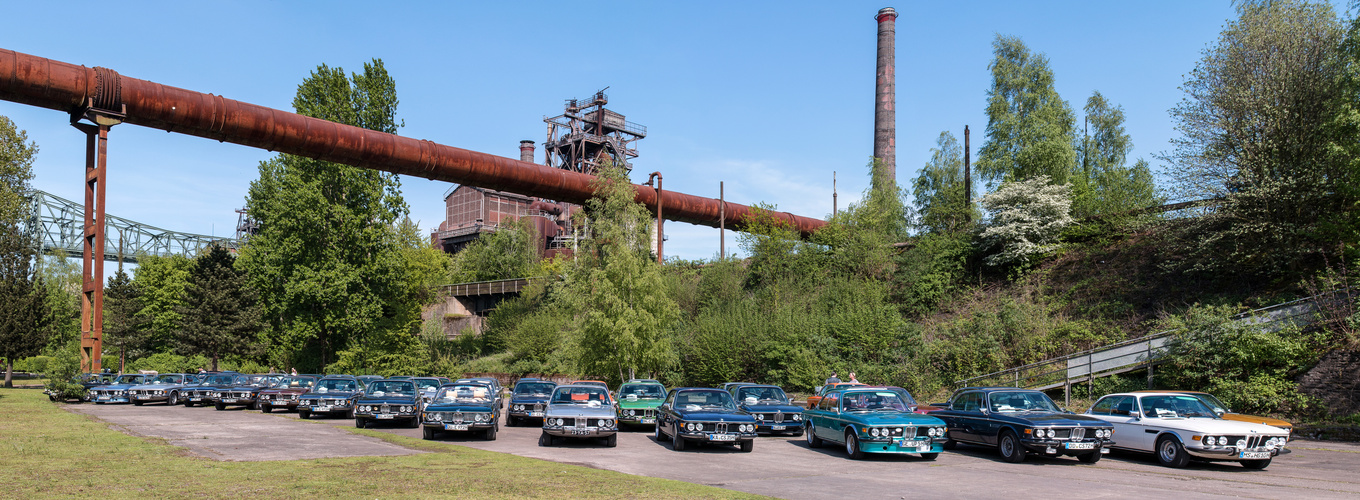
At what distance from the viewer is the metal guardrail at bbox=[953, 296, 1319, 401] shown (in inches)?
→ 885

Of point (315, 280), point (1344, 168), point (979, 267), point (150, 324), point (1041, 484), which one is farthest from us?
point (150, 324)

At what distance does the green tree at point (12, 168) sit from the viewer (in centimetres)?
4038

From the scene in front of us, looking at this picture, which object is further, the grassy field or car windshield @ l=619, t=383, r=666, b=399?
car windshield @ l=619, t=383, r=666, b=399

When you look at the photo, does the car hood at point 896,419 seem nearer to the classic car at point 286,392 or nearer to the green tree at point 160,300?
the classic car at point 286,392

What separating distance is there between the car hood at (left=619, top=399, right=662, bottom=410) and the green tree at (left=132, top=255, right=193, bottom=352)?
40.5 metres

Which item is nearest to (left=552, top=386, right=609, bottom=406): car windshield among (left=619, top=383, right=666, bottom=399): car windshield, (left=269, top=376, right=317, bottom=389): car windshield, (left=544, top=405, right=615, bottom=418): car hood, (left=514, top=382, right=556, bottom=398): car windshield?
(left=544, top=405, right=615, bottom=418): car hood

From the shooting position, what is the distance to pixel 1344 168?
78.4 ft

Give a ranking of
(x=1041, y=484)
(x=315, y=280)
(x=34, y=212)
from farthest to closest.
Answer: (x=34, y=212)
(x=315, y=280)
(x=1041, y=484)

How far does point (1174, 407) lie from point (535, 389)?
631 inches

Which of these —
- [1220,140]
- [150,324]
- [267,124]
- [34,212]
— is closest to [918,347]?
[1220,140]

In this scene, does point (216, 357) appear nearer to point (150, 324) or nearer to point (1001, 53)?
point (150, 324)

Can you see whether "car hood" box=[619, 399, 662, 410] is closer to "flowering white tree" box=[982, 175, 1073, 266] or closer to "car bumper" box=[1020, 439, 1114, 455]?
"car bumper" box=[1020, 439, 1114, 455]

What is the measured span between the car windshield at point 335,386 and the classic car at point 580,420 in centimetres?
1039

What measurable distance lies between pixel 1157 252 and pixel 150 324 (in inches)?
2393
